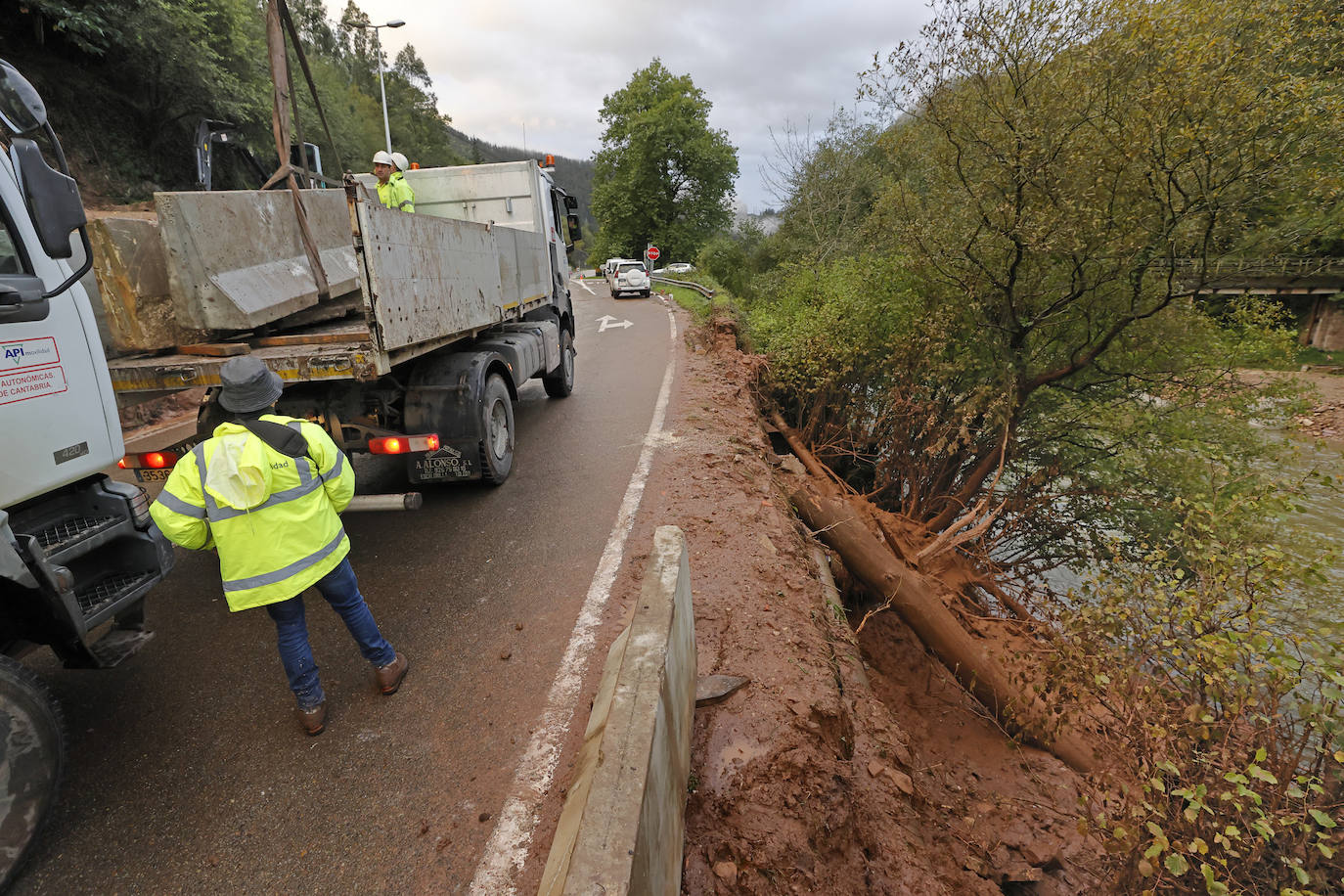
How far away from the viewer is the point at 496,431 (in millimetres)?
5383

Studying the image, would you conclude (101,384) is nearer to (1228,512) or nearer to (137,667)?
(137,667)

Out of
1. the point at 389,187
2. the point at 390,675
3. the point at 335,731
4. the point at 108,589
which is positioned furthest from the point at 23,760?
→ the point at 389,187

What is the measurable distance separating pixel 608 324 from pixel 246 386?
50.5 feet

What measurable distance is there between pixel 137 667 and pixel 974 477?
866 centimetres

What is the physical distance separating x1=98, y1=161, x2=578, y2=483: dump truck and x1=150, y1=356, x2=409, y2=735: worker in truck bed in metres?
1.11

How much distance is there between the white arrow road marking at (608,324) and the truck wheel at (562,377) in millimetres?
7133

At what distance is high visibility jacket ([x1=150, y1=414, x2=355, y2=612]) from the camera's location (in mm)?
2432

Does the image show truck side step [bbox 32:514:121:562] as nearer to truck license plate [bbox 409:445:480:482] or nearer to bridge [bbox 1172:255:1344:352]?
truck license plate [bbox 409:445:480:482]

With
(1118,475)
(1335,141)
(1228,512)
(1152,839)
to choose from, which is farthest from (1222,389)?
(1152,839)

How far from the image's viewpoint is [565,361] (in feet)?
29.2

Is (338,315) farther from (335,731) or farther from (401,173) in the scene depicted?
(335,731)

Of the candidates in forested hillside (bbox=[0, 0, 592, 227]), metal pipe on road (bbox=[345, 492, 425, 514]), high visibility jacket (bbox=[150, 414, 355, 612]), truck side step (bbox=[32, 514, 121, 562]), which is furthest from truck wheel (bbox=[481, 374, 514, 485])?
forested hillside (bbox=[0, 0, 592, 227])

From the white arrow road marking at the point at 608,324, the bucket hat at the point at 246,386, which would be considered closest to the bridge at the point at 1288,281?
the bucket hat at the point at 246,386

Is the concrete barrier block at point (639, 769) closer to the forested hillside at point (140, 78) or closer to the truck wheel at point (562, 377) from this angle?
the truck wheel at point (562, 377)
